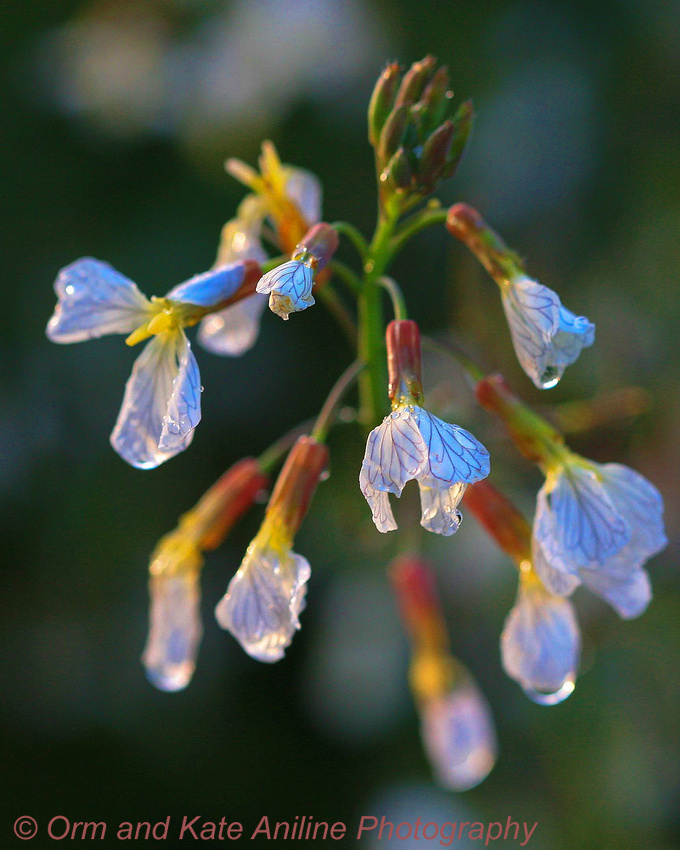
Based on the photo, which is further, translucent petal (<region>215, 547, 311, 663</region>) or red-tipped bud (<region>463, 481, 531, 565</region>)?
red-tipped bud (<region>463, 481, 531, 565</region>)

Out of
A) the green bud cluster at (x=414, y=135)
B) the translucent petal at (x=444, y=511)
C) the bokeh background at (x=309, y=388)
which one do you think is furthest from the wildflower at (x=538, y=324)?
the bokeh background at (x=309, y=388)

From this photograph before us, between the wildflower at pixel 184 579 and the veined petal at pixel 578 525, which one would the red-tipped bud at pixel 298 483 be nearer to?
the wildflower at pixel 184 579

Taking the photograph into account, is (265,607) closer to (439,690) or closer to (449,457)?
(449,457)

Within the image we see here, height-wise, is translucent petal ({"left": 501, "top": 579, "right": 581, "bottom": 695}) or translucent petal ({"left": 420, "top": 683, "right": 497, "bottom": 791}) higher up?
translucent petal ({"left": 501, "top": 579, "right": 581, "bottom": 695})

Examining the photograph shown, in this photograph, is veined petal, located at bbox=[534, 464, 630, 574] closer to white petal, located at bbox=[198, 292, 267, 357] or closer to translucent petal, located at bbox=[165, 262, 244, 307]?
translucent petal, located at bbox=[165, 262, 244, 307]

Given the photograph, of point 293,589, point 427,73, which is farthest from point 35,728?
point 427,73

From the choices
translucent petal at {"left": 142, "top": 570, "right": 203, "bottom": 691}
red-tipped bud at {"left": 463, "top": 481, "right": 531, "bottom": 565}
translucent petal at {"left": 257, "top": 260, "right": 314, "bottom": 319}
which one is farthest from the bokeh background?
translucent petal at {"left": 257, "top": 260, "right": 314, "bottom": 319}
